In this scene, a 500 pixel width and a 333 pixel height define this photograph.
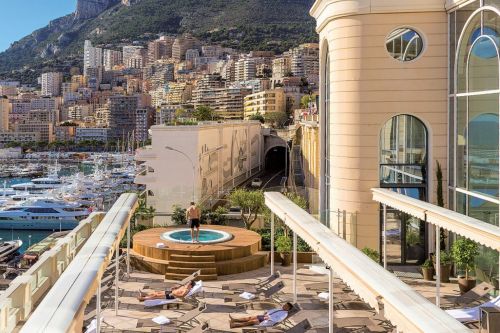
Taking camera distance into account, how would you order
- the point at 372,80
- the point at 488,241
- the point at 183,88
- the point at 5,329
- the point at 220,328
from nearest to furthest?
the point at 5,329
the point at 488,241
the point at 220,328
the point at 372,80
the point at 183,88

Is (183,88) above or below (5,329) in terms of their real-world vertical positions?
above

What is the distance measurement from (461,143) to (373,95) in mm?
2451

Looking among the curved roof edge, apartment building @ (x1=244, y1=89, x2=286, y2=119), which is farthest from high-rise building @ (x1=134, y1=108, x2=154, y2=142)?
the curved roof edge

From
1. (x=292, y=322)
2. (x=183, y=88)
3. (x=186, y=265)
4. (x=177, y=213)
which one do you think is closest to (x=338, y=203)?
(x=186, y=265)

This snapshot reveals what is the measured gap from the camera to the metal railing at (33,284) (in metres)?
6.01

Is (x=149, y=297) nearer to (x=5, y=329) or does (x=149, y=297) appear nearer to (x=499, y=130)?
(x=5, y=329)

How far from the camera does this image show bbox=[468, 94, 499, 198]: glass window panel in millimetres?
11562

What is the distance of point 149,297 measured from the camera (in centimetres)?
1072

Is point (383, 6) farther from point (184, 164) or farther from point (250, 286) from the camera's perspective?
point (184, 164)

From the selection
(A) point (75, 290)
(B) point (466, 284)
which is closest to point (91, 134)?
(B) point (466, 284)

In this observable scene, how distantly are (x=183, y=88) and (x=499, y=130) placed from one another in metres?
154

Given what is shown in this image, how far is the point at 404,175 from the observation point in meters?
14.5

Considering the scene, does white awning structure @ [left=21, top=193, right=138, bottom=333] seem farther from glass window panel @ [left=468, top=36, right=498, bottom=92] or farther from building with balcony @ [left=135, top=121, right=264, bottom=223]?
building with balcony @ [left=135, top=121, right=264, bottom=223]

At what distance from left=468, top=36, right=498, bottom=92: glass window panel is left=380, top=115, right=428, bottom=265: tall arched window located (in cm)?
198
